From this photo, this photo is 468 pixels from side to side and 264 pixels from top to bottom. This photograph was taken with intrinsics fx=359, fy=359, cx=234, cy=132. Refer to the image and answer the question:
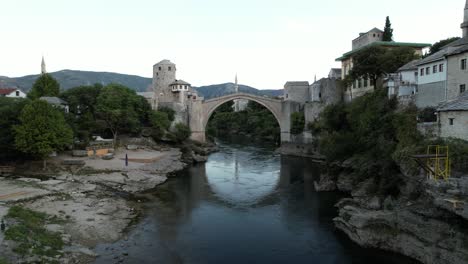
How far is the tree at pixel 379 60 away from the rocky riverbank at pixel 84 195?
19.4 meters

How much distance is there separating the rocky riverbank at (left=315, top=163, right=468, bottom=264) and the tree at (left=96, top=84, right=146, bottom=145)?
88.0ft

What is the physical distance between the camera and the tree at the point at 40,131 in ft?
86.9

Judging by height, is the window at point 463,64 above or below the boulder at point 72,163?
above

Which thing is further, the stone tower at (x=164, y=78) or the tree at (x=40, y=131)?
the stone tower at (x=164, y=78)

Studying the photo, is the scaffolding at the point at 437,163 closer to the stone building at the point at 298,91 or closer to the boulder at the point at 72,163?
the boulder at the point at 72,163

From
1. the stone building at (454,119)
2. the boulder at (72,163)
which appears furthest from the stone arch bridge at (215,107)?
the stone building at (454,119)

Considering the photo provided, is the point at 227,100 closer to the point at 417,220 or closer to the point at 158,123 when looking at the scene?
the point at 158,123

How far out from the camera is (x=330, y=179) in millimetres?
26391

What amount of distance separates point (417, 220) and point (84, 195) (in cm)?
1804

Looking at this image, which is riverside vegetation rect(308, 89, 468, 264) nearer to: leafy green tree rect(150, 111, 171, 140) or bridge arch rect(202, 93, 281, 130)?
leafy green tree rect(150, 111, 171, 140)

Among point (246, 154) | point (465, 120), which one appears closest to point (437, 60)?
point (465, 120)

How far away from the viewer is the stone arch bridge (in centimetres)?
4725

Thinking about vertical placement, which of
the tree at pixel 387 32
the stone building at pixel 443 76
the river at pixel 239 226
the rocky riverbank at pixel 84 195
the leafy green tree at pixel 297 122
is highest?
the tree at pixel 387 32

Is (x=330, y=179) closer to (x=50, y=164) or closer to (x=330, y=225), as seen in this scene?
(x=330, y=225)
